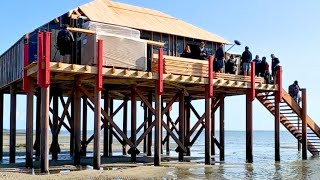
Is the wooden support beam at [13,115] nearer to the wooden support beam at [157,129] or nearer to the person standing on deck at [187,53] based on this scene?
the wooden support beam at [157,129]

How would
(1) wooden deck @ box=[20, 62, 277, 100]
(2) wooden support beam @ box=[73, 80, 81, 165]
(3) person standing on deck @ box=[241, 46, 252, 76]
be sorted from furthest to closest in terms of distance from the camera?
(3) person standing on deck @ box=[241, 46, 252, 76] → (2) wooden support beam @ box=[73, 80, 81, 165] → (1) wooden deck @ box=[20, 62, 277, 100]

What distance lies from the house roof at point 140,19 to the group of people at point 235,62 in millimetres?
1406

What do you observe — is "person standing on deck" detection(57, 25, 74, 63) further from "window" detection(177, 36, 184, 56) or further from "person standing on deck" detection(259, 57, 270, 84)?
"person standing on deck" detection(259, 57, 270, 84)

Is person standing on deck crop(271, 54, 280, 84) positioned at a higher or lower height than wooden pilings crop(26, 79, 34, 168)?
higher

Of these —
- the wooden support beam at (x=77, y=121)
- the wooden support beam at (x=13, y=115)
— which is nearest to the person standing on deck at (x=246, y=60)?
the wooden support beam at (x=77, y=121)

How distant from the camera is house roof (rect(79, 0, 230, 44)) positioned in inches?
890

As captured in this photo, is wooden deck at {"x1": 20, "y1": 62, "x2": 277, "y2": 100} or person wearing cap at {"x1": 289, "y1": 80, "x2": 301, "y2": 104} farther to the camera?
person wearing cap at {"x1": 289, "y1": 80, "x2": 301, "y2": 104}

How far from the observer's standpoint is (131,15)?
24.9m

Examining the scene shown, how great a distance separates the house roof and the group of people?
1.41m

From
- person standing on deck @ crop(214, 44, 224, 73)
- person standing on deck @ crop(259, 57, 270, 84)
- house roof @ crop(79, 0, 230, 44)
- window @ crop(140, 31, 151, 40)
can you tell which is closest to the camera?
house roof @ crop(79, 0, 230, 44)

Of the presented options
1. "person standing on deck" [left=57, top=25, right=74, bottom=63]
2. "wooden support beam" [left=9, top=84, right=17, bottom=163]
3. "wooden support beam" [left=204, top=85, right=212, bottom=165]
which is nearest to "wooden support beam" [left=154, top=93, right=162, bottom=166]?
"wooden support beam" [left=204, top=85, right=212, bottom=165]

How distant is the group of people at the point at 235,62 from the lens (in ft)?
77.2

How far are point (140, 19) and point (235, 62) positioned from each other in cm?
517

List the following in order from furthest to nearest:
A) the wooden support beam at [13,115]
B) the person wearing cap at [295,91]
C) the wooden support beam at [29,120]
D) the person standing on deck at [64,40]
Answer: the person wearing cap at [295,91], the wooden support beam at [13,115], the wooden support beam at [29,120], the person standing on deck at [64,40]
